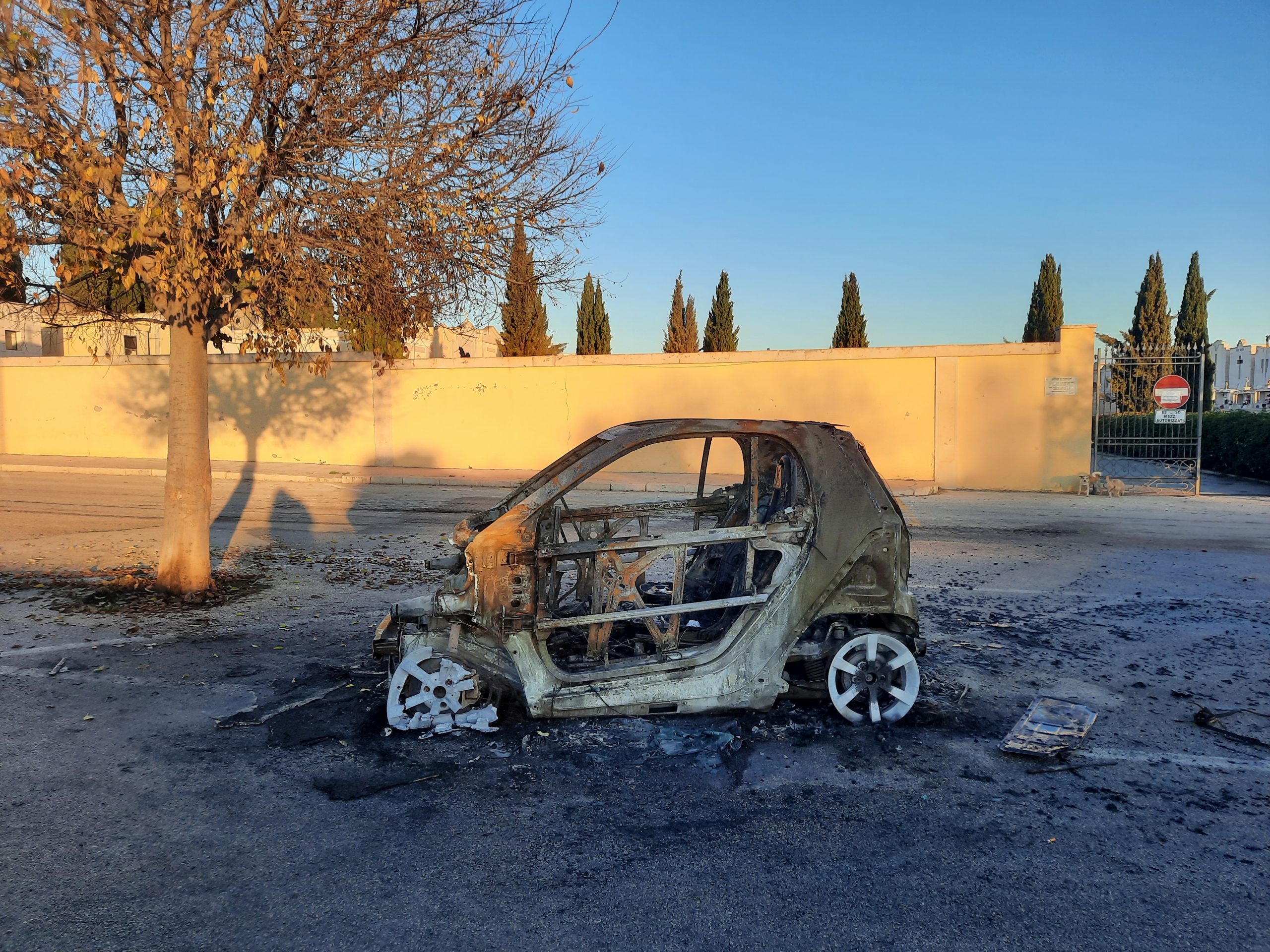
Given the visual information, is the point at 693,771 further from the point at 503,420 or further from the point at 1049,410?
the point at 503,420

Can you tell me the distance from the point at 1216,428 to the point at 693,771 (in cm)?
2762

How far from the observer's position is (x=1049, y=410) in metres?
17.5

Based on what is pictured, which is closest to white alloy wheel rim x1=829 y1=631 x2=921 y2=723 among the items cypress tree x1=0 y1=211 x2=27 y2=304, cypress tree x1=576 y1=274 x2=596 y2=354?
cypress tree x1=0 y1=211 x2=27 y2=304

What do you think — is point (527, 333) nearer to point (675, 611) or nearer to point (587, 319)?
point (587, 319)

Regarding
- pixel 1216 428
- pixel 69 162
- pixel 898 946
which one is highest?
pixel 69 162

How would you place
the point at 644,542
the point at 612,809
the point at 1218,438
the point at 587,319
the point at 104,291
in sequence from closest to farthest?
the point at 612,809 < the point at 644,542 < the point at 104,291 < the point at 1218,438 < the point at 587,319

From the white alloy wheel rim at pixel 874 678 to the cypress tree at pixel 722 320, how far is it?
114 feet

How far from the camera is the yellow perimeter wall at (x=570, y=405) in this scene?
17719mm

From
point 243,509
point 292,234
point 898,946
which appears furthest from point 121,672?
point 243,509

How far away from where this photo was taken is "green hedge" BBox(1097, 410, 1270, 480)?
1783 centimetres

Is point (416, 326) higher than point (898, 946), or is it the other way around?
point (416, 326)

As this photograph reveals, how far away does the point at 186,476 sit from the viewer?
7355 millimetres

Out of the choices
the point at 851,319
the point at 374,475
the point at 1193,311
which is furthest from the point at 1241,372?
the point at 374,475

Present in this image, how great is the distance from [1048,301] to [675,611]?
44687mm
